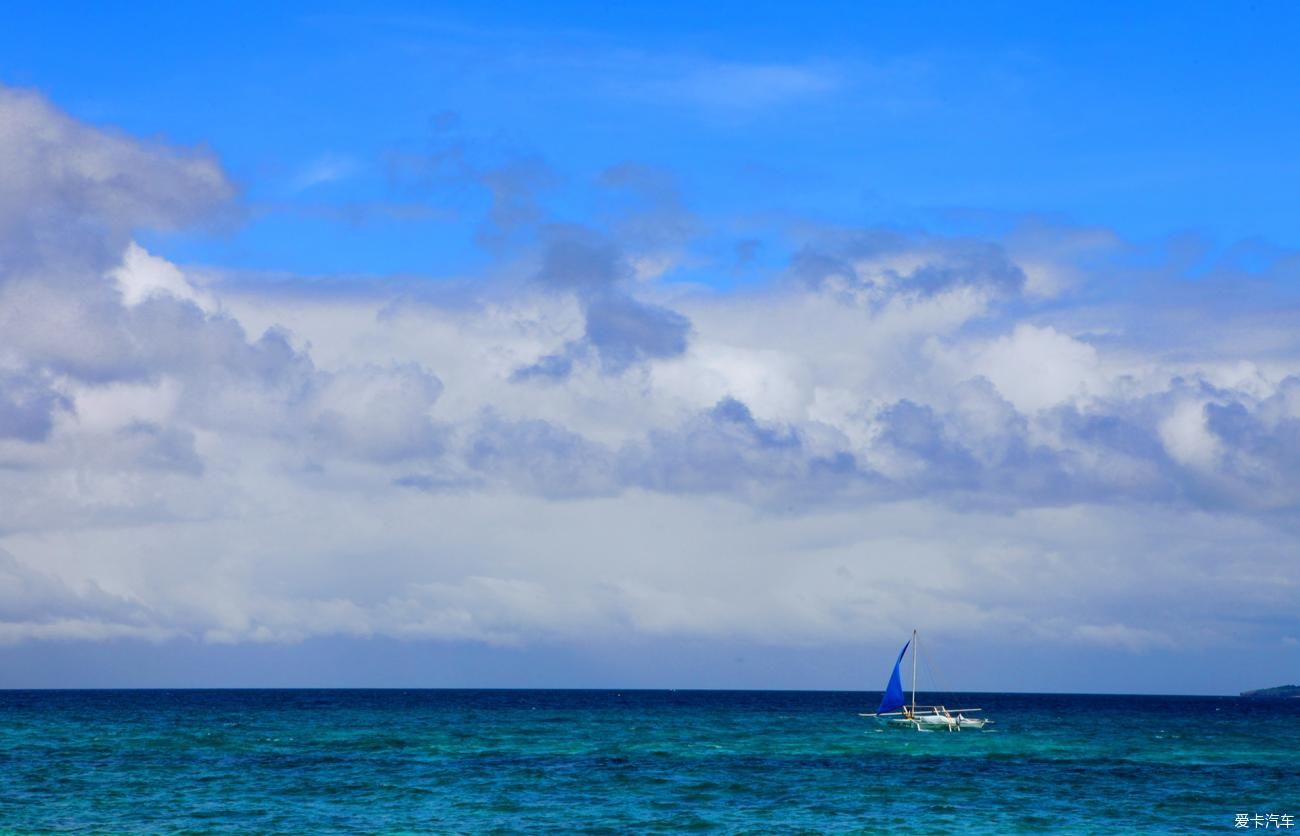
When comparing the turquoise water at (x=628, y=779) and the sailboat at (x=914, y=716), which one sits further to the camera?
the sailboat at (x=914, y=716)

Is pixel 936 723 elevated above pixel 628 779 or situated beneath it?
elevated above

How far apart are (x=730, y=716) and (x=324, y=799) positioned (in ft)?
406

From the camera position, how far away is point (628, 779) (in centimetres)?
8531

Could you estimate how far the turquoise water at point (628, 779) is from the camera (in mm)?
66688

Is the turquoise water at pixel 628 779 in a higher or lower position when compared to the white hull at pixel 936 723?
lower

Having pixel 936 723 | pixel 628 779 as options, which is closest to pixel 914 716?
pixel 936 723

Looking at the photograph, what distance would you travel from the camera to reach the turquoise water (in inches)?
2625

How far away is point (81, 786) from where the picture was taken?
260ft

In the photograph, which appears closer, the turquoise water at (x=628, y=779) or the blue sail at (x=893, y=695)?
the turquoise water at (x=628, y=779)

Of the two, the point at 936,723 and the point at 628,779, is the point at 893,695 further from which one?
the point at 628,779

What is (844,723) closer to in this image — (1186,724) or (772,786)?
(1186,724)

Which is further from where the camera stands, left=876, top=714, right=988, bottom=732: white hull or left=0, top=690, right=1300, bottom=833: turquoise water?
left=876, top=714, right=988, bottom=732: white hull

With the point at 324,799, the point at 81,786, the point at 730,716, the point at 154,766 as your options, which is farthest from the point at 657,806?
the point at 730,716

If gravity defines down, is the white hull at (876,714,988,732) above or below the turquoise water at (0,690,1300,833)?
above
